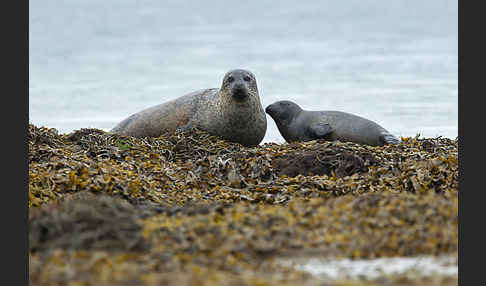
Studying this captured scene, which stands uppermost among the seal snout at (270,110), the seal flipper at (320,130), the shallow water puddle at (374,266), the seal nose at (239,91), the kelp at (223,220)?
the seal nose at (239,91)

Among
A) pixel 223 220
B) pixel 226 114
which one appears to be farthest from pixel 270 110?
pixel 223 220

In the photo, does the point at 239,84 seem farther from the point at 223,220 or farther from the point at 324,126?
the point at 223,220

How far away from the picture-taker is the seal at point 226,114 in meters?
10.8

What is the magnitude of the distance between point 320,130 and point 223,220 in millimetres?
7072

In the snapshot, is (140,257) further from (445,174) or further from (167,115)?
(167,115)

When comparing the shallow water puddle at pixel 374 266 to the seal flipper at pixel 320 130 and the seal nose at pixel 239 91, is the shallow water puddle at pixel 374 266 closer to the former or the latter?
the seal nose at pixel 239 91

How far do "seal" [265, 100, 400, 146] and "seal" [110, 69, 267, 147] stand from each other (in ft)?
3.92

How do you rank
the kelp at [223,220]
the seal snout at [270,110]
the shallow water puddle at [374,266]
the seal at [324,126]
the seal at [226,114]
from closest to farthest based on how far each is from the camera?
1. the shallow water puddle at [374,266]
2. the kelp at [223,220]
3. the seal at [226,114]
4. the seal at [324,126]
5. the seal snout at [270,110]

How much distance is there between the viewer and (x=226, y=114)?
10820 mm

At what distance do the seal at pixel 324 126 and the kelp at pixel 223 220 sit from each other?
313 cm

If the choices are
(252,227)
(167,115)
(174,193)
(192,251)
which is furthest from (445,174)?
(167,115)

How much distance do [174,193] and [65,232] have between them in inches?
128

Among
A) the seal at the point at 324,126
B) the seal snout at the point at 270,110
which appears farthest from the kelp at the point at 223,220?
the seal snout at the point at 270,110

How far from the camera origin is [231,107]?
10.8 m
